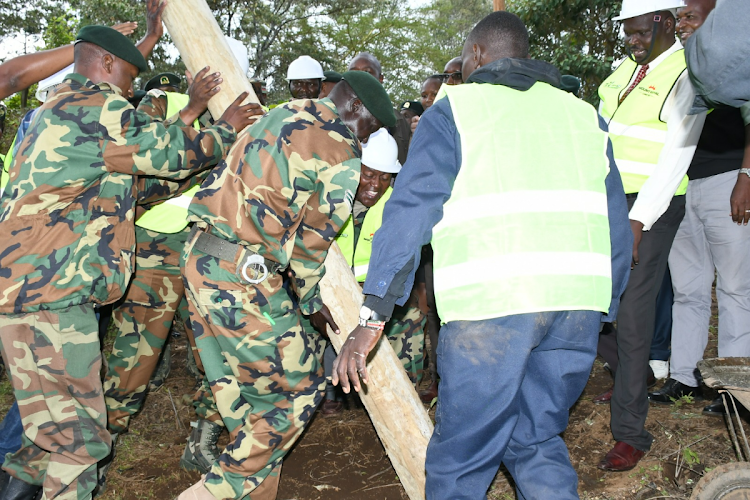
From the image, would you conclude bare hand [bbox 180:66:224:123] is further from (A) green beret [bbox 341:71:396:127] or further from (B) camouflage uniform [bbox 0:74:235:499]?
(A) green beret [bbox 341:71:396:127]

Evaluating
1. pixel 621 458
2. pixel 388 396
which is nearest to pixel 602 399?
pixel 621 458

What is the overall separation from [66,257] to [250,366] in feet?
3.33

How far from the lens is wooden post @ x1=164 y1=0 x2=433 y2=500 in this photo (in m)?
2.92

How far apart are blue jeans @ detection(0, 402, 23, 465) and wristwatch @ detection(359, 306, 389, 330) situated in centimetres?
222

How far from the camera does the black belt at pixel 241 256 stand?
9.05 ft

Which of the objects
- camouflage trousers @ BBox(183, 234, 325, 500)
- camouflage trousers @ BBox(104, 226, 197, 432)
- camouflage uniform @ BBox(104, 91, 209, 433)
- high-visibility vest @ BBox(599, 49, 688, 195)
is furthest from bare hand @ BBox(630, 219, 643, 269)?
camouflage trousers @ BBox(104, 226, 197, 432)

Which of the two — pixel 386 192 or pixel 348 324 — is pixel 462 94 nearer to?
pixel 348 324

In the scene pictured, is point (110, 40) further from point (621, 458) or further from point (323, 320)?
point (621, 458)

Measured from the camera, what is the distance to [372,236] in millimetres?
3553

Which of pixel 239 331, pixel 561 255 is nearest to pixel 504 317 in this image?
pixel 561 255

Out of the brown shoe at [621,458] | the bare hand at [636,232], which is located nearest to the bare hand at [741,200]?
the bare hand at [636,232]

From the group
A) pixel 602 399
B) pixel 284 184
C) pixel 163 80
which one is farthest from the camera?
pixel 163 80

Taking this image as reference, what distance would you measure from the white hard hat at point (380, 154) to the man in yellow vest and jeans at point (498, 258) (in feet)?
4.85

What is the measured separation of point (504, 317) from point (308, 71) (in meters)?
4.04
